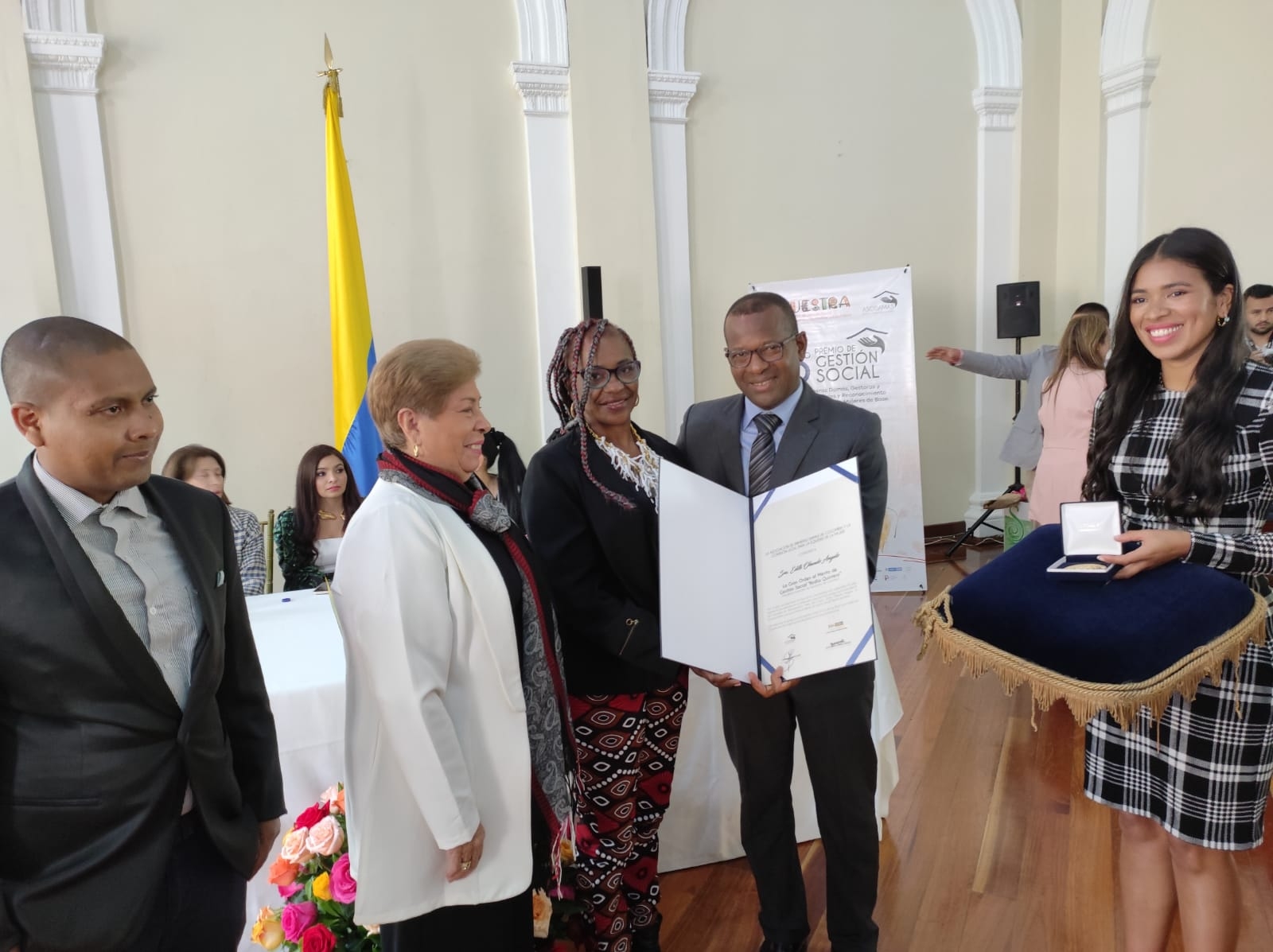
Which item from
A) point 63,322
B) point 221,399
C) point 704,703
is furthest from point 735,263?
point 63,322

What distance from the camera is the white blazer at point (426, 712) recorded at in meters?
1.33

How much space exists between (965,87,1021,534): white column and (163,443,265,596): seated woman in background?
5.29m

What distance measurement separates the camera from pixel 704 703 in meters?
2.42

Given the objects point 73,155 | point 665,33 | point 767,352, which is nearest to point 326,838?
point 767,352

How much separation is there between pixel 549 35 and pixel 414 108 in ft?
3.04

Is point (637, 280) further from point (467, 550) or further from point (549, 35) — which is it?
point (467, 550)

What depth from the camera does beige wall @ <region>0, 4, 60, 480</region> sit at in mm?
3949

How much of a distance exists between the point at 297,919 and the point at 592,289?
380 centimetres

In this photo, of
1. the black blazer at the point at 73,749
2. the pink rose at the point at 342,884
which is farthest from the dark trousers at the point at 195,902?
the pink rose at the point at 342,884

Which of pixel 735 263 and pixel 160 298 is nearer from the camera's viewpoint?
pixel 160 298

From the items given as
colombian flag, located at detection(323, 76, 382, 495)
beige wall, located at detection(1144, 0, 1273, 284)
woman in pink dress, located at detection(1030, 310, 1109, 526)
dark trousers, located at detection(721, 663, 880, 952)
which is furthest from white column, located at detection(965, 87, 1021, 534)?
dark trousers, located at detection(721, 663, 880, 952)

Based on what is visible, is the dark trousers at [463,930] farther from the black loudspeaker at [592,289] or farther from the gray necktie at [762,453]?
the black loudspeaker at [592,289]

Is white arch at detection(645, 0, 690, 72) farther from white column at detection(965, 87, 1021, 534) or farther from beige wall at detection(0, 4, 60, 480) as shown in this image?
beige wall at detection(0, 4, 60, 480)

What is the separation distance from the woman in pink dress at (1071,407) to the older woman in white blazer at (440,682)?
317 centimetres
